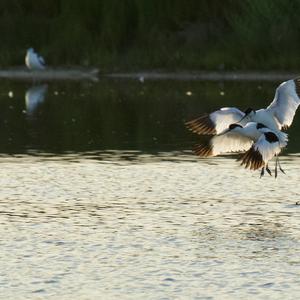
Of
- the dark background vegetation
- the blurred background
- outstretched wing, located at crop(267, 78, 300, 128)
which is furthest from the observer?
the dark background vegetation

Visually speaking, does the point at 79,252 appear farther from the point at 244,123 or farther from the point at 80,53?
the point at 80,53

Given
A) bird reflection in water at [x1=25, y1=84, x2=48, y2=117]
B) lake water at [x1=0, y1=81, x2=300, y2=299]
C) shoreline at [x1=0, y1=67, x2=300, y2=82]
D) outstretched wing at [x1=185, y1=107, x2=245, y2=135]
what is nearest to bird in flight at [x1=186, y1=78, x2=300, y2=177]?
outstretched wing at [x1=185, y1=107, x2=245, y2=135]

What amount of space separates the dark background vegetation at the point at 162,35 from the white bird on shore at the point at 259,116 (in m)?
25.9

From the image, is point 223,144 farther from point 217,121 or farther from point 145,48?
point 145,48

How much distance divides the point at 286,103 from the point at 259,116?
46 cm

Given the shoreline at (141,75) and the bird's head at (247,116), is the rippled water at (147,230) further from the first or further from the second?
the shoreline at (141,75)

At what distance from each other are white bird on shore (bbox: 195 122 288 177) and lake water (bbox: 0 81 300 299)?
498 mm

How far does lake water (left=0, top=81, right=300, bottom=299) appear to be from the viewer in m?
9.38

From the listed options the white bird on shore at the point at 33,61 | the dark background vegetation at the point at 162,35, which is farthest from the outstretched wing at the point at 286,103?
the white bird on shore at the point at 33,61

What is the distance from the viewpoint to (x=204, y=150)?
13.5 meters

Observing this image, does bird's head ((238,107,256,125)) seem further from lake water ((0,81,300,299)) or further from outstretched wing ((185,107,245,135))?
lake water ((0,81,300,299))

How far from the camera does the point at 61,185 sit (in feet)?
48.2

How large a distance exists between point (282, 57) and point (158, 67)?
4.05 metres

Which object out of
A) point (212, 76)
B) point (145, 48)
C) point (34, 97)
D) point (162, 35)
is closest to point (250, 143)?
point (34, 97)
